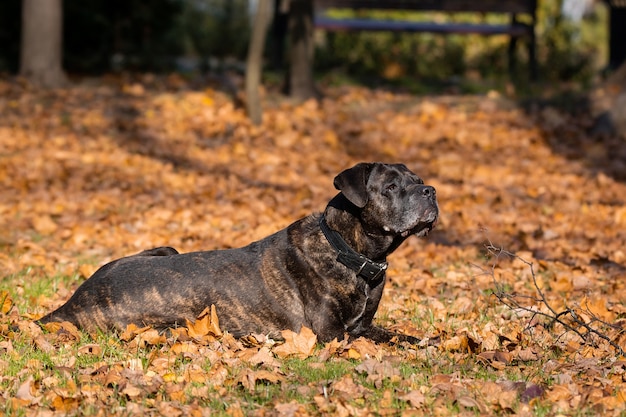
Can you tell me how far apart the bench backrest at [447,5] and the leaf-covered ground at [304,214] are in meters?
2.12

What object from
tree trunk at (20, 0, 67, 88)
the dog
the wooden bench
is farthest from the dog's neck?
the wooden bench

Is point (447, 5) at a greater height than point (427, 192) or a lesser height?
greater

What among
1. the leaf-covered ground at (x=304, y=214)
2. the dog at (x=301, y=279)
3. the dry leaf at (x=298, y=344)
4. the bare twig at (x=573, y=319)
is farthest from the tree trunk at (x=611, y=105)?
the dry leaf at (x=298, y=344)

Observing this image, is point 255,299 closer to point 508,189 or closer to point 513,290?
point 513,290

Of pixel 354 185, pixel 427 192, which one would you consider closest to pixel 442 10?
pixel 427 192

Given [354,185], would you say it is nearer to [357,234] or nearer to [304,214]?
[357,234]

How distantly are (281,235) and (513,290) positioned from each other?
237cm

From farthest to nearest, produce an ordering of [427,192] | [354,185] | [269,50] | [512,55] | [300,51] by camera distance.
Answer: [269,50] < [512,55] < [300,51] < [427,192] < [354,185]

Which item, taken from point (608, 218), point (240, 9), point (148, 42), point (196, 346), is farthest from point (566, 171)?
point (240, 9)

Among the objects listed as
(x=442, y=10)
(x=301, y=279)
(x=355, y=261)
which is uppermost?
A: (x=442, y=10)

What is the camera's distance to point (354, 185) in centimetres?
618

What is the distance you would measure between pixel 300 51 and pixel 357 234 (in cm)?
1095

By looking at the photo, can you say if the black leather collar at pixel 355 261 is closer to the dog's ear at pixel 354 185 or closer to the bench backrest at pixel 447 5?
the dog's ear at pixel 354 185

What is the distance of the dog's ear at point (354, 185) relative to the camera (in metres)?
6.12
